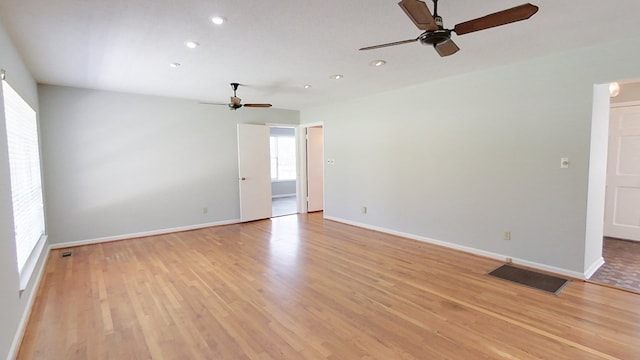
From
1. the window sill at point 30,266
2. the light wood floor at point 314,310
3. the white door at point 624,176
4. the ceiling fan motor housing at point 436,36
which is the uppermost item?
the ceiling fan motor housing at point 436,36

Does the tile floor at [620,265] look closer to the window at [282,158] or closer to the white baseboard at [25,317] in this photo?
the white baseboard at [25,317]

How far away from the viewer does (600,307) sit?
8.82ft

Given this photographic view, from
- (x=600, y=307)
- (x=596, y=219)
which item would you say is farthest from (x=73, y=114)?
(x=596, y=219)

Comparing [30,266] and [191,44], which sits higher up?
[191,44]

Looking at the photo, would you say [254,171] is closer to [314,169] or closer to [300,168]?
[300,168]

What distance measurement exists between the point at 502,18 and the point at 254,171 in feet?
17.3

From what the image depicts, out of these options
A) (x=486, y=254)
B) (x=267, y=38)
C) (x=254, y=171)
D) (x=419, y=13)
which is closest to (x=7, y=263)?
(x=267, y=38)

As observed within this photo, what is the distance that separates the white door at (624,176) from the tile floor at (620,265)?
0.24 meters

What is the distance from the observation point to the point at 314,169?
Result: 24.0ft

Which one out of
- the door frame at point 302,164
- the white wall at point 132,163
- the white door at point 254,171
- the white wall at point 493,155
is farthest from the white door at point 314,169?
the white wall at point 493,155

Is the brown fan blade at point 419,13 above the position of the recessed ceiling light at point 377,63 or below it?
below

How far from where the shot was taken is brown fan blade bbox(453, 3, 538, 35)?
69.0 inches

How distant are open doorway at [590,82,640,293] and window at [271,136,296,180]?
757 cm

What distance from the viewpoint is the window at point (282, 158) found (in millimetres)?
10133
